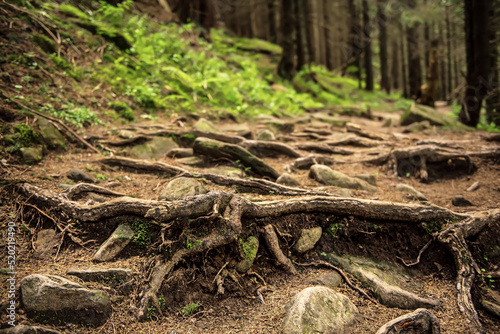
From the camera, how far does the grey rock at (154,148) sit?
544cm

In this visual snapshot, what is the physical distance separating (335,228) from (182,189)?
85.5 inches

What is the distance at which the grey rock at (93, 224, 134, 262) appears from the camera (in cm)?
297

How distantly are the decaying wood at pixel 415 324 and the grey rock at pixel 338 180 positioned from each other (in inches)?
89.2

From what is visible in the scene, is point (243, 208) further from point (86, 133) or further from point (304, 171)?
point (86, 133)

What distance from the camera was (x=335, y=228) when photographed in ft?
12.0

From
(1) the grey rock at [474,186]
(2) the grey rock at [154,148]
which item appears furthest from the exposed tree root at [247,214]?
(2) the grey rock at [154,148]

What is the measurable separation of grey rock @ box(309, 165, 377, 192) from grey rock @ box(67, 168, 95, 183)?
12.3 feet

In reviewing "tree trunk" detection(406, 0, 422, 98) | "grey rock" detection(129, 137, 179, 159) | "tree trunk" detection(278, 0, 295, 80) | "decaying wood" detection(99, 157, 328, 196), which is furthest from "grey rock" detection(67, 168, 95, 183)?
"tree trunk" detection(406, 0, 422, 98)

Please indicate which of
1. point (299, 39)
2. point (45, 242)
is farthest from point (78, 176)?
point (299, 39)

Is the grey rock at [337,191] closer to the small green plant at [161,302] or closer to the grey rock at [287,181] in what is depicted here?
the grey rock at [287,181]

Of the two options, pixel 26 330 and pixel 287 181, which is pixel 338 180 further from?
pixel 26 330

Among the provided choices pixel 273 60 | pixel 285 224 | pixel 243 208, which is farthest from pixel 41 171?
pixel 273 60

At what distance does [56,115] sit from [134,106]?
1.93 meters

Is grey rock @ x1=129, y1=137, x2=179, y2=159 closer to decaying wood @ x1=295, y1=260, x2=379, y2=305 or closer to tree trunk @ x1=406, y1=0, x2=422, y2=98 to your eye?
decaying wood @ x1=295, y1=260, x2=379, y2=305
